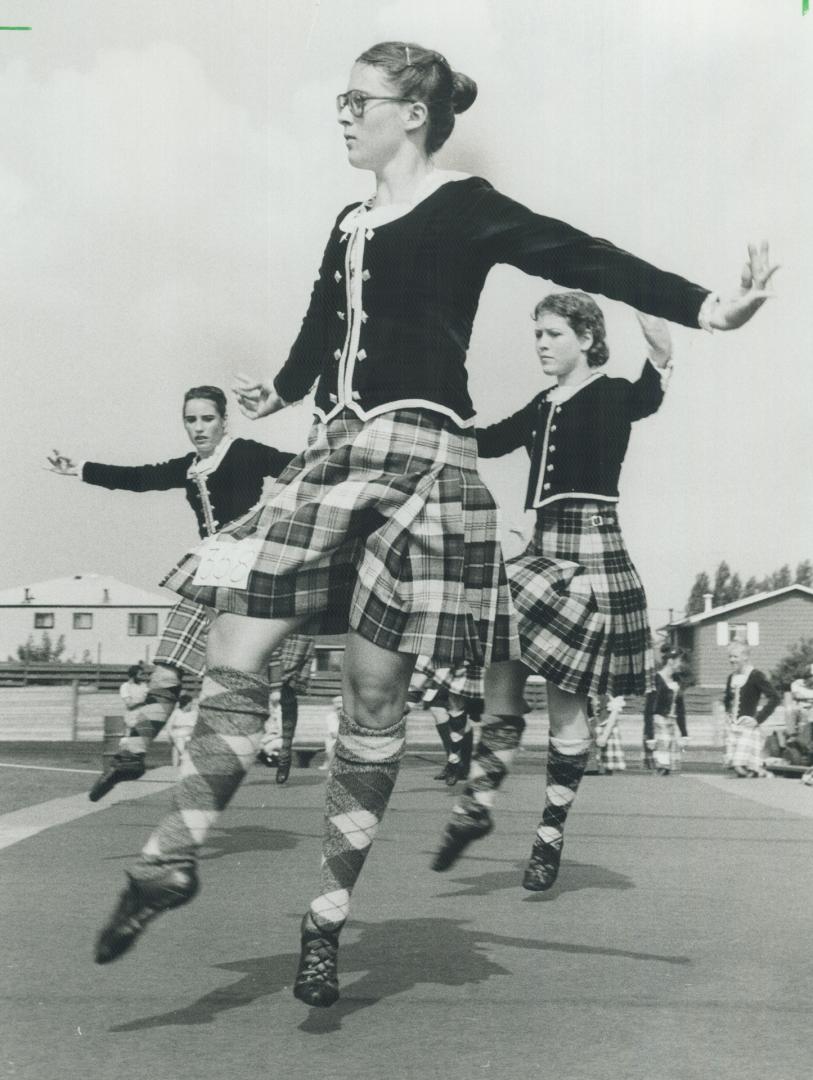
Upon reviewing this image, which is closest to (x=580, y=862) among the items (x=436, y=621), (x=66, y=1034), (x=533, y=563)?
(x=533, y=563)

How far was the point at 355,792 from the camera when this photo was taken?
306 cm

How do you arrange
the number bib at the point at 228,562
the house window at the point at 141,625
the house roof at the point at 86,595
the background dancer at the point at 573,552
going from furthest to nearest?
1. the house window at the point at 141,625
2. the house roof at the point at 86,595
3. the background dancer at the point at 573,552
4. the number bib at the point at 228,562

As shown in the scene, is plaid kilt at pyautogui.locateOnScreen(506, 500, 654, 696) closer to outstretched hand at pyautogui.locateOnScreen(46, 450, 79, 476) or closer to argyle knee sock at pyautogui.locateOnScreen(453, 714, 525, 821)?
argyle knee sock at pyautogui.locateOnScreen(453, 714, 525, 821)

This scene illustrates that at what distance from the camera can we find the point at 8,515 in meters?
4.64

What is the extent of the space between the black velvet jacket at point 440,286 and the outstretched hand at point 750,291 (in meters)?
0.08

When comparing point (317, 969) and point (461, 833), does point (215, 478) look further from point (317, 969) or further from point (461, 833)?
point (317, 969)

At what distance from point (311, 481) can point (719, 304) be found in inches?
35.2

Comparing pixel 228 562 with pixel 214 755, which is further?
pixel 228 562

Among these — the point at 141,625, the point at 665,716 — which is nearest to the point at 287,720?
the point at 665,716

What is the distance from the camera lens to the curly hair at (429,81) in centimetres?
337

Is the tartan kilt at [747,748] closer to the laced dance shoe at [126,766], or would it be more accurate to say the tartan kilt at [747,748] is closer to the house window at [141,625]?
the laced dance shoe at [126,766]

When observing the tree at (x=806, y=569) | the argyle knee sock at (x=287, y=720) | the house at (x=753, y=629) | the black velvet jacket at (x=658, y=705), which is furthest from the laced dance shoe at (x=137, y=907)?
the house at (x=753, y=629)

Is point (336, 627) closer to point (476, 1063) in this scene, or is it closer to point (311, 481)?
point (311, 481)

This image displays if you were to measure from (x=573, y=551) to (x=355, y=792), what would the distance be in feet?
7.60
